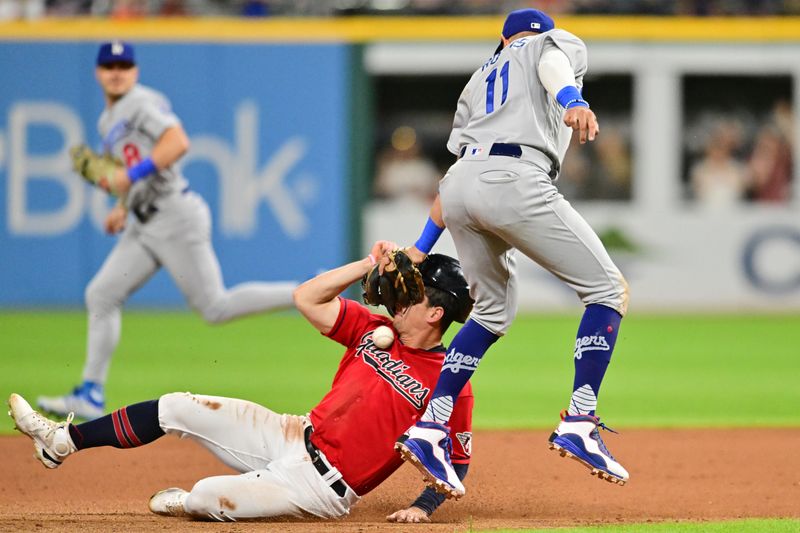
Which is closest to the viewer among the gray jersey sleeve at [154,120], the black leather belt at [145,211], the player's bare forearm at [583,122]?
the player's bare forearm at [583,122]

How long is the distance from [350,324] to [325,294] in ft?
0.56

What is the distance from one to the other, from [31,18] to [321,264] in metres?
4.48

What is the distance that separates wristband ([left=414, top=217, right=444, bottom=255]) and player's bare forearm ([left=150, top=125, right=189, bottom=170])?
279 centimetres

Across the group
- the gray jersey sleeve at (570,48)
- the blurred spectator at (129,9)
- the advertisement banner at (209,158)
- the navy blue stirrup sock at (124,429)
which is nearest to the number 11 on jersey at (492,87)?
the gray jersey sleeve at (570,48)

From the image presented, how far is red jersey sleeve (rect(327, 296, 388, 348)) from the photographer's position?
4.66 metres

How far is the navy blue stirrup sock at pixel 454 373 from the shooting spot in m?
4.57

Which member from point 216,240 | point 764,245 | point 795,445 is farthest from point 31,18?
point 795,445

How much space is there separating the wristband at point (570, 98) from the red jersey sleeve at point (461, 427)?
44.4 inches

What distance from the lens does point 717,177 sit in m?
15.0

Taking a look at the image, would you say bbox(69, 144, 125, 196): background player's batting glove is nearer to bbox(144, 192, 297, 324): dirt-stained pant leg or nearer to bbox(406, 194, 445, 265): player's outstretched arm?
bbox(144, 192, 297, 324): dirt-stained pant leg

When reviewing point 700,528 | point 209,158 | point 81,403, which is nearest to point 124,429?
point 700,528

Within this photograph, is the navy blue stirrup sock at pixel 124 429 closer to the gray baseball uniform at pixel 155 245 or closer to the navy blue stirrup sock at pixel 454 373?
the navy blue stirrup sock at pixel 454 373

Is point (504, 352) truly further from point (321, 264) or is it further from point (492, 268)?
point (492, 268)

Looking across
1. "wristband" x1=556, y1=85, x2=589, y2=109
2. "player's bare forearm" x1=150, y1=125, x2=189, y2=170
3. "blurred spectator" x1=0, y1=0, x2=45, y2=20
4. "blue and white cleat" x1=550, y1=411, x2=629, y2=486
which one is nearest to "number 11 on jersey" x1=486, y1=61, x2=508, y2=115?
"wristband" x1=556, y1=85, x2=589, y2=109
